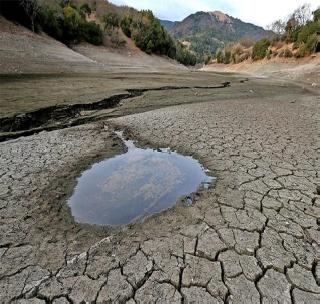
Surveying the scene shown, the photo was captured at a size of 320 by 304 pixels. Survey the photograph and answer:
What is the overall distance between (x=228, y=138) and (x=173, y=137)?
1.06 m

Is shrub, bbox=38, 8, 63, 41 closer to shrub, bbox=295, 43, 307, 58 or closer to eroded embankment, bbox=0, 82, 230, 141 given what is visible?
eroded embankment, bbox=0, 82, 230, 141

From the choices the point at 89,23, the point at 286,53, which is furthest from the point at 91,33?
the point at 286,53

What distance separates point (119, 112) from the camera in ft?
24.5

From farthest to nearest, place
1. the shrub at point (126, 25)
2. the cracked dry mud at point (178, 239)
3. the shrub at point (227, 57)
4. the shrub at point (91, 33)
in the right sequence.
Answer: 1. the shrub at point (227, 57)
2. the shrub at point (126, 25)
3. the shrub at point (91, 33)
4. the cracked dry mud at point (178, 239)

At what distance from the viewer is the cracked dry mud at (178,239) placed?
2.05 meters

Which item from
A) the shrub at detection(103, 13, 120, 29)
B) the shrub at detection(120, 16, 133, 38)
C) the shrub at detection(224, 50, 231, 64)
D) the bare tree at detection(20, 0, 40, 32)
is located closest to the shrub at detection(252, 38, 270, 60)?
the shrub at detection(224, 50, 231, 64)

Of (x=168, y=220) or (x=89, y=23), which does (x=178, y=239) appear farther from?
(x=89, y=23)

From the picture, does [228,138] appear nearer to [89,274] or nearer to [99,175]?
[99,175]

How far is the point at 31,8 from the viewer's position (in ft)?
87.7

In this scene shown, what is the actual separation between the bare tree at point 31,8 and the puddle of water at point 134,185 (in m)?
26.9

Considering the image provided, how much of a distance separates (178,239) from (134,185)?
51.2 inches

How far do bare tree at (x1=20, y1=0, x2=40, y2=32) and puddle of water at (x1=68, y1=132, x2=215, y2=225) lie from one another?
88.2ft

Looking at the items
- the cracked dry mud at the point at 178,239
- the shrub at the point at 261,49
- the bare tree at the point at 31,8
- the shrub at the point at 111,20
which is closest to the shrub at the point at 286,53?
the shrub at the point at 261,49

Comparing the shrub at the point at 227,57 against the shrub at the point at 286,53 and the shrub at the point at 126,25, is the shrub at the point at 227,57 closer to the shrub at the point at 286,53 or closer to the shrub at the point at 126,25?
the shrub at the point at 286,53
